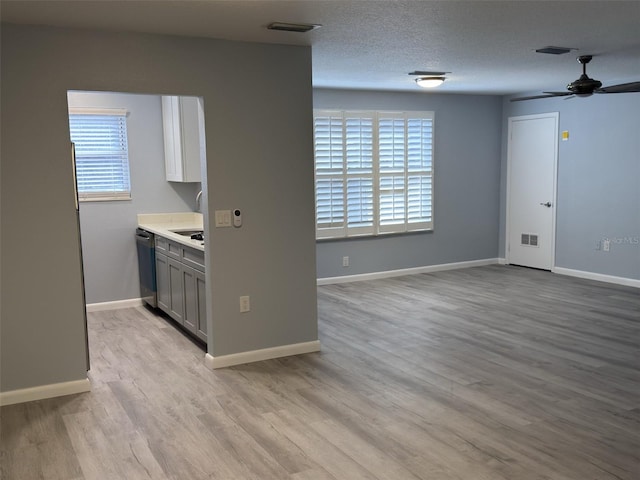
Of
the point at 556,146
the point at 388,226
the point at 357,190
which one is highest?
the point at 556,146

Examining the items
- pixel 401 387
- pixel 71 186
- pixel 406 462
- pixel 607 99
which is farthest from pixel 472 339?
pixel 607 99

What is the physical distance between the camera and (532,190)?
315 inches

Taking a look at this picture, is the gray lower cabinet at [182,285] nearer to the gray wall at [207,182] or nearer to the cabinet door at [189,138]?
the gray wall at [207,182]

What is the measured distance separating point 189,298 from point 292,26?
2.34m

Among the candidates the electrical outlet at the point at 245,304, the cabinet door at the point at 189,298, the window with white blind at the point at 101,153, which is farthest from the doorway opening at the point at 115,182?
the electrical outlet at the point at 245,304

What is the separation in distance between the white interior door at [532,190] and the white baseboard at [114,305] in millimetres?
5023

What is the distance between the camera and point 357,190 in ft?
24.3

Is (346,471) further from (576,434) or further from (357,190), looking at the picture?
(357,190)

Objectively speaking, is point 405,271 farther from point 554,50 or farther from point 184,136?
Answer: point 554,50

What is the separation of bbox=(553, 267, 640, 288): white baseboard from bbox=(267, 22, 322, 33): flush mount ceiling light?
16.7 feet

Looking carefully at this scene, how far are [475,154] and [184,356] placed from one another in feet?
17.0

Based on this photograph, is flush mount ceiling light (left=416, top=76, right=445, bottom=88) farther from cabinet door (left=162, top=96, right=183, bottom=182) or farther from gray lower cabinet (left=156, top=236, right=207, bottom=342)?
gray lower cabinet (left=156, top=236, right=207, bottom=342)

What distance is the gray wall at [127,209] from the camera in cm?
609

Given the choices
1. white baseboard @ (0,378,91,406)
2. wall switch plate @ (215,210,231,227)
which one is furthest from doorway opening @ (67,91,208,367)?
white baseboard @ (0,378,91,406)
